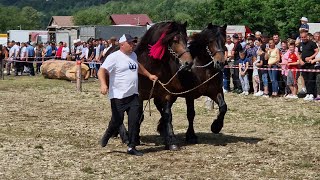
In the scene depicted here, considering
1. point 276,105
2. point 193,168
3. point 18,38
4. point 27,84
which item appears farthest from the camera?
point 18,38

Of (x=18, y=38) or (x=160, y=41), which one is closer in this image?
(x=160, y=41)

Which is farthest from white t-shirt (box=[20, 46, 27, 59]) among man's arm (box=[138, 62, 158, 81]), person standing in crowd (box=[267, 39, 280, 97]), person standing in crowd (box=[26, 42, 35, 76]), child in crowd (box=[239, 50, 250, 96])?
man's arm (box=[138, 62, 158, 81])

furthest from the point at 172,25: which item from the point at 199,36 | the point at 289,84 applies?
the point at 289,84

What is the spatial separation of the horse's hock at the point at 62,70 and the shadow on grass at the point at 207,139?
1562 cm

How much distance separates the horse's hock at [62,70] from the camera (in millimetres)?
28098

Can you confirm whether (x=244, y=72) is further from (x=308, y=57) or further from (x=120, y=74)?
(x=120, y=74)

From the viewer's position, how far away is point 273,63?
2005 cm

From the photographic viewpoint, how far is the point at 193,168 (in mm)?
9172

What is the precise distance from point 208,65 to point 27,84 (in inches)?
637

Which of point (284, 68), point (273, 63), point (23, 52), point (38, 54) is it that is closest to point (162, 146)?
point (284, 68)

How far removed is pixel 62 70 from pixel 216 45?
59.1ft

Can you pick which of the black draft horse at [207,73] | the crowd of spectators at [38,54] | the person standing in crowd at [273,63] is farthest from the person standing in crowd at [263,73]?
the crowd of spectators at [38,54]

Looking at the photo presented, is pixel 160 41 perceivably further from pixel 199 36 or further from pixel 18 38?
pixel 18 38

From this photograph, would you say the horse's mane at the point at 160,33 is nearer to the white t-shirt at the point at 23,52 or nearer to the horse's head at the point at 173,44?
the horse's head at the point at 173,44
